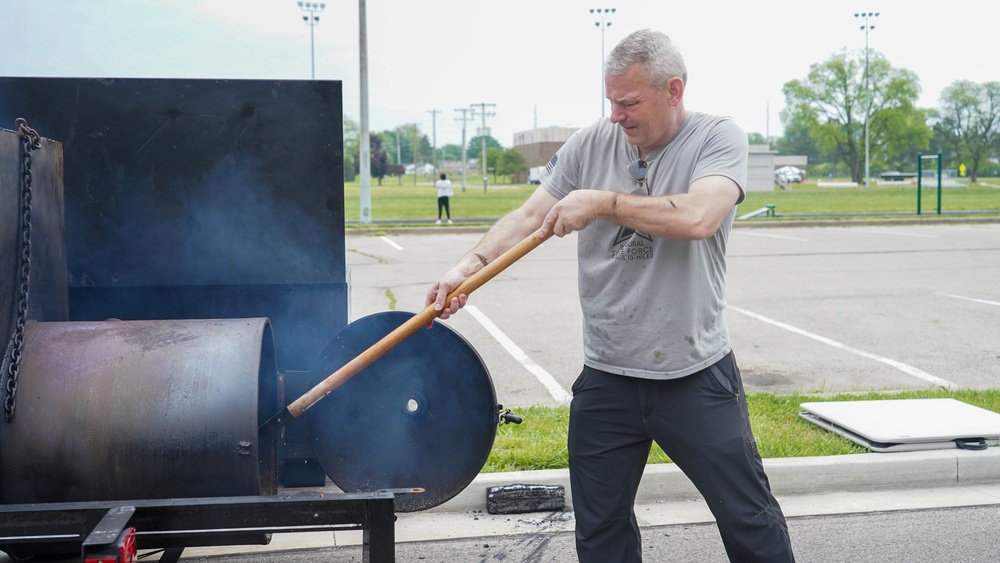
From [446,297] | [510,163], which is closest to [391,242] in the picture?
[446,297]

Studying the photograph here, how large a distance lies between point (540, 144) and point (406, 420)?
329 feet

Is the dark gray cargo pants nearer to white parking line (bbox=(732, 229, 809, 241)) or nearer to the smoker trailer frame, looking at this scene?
the smoker trailer frame

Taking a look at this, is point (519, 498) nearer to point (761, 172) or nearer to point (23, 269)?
point (23, 269)

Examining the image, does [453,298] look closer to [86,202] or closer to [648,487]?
[86,202]

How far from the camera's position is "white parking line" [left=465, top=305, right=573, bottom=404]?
20.2 ft

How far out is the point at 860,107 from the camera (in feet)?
293

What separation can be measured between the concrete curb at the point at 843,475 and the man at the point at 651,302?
1463mm

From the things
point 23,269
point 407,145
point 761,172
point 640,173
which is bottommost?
point 23,269

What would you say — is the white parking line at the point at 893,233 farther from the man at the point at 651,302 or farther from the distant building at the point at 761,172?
the distant building at the point at 761,172

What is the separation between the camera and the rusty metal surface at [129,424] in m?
2.52

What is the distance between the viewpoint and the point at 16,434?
251 cm

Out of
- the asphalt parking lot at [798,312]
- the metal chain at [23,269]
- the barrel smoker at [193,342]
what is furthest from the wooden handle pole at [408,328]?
the asphalt parking lot at [798,312]

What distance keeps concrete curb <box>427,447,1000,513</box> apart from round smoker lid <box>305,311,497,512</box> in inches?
46.6

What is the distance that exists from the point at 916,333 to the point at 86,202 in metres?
6.98
